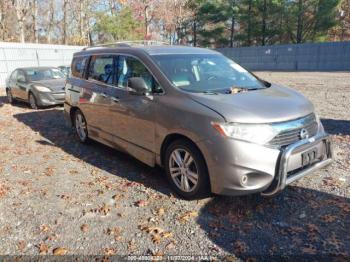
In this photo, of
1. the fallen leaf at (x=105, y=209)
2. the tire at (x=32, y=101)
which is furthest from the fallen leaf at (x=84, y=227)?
the tire at (x=32, y=101)

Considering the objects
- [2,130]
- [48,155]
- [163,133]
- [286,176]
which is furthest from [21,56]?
[286,176]

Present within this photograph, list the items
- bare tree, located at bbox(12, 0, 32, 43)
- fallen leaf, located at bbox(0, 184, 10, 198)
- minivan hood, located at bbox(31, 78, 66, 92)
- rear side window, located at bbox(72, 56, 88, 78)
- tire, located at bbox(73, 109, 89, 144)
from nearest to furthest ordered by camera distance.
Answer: fallen leaf, located at bbox(0, 184, 10, 198), rear side window, located at bbox(72, 56, 88, 78), tire, located at bbox(73, 109, 89, 144), minivan hood, located at bbox(31, 78, 66, 92), bare tree, located at bbox(12, 0, 32, 43)

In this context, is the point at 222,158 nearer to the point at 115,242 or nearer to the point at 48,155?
the point at 115,242

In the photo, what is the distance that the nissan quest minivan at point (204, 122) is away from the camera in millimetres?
3402

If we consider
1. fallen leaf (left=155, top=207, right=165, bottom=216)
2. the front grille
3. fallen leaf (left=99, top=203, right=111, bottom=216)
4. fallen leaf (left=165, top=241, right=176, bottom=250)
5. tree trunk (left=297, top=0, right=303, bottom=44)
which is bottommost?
fallen leaf (left=165, top=241, right=176, bottom=250)

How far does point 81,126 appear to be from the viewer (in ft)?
21.3

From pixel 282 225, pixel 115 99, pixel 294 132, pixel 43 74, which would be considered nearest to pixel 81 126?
pixel 115 99

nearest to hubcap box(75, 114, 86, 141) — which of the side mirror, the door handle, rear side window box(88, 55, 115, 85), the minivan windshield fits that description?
rear side window box(88, 55, 115, 85)

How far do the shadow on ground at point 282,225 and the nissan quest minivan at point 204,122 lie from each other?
1.09ft

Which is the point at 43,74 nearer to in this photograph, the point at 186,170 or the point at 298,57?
the point at 186,170

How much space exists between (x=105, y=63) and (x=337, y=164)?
392 cm

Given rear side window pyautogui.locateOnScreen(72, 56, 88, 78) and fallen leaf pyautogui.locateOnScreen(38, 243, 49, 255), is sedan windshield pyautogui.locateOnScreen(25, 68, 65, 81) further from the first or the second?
fallen leaf pyautogui.locateOnScreen(38, 243, 49, 255)

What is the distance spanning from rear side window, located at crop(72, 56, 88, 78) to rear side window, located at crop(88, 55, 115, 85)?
31cm

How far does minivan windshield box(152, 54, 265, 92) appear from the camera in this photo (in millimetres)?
4246
